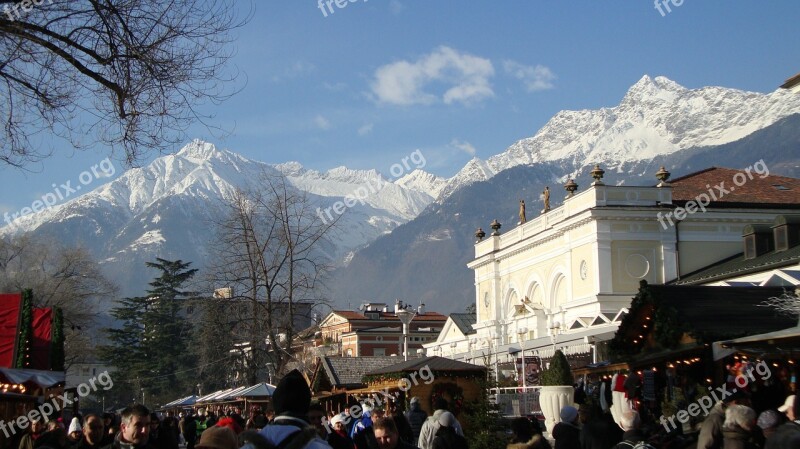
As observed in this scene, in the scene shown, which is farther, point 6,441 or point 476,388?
point 476,388

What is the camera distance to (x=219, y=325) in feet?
132

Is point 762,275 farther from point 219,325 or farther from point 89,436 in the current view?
point 89,436

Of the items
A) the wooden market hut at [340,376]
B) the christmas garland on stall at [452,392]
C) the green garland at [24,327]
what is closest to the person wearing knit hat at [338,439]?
the christmas garland on stall at [452,392]

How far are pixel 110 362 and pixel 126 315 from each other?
8887mm

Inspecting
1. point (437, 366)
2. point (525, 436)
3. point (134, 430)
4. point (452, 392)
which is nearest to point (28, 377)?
point (437, 366)

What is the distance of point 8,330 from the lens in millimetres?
23406

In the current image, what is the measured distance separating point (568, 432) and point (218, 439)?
6.07 meters

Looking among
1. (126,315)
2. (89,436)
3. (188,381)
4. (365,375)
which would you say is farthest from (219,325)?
(126,315)

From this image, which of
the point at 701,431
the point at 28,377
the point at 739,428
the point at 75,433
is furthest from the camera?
the point at 28,377

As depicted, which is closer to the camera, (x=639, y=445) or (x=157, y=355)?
(x=639, y=445)

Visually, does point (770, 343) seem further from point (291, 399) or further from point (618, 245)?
point (618, 245)

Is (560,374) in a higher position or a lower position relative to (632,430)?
higher

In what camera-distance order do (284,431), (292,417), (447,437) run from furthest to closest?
(447,437)
(292,417)
(284,431)

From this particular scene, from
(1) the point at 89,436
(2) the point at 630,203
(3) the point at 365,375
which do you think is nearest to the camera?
(1) the point at 89,436
